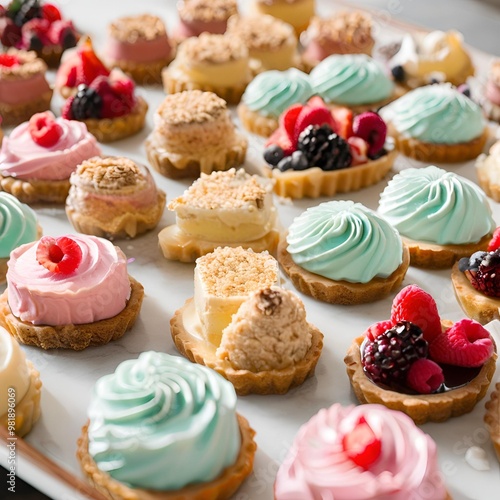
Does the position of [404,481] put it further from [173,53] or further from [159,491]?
[173,53]

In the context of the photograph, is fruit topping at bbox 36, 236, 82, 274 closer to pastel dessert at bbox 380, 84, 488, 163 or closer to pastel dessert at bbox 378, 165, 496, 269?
pastel dessert at bbox 378, 165, 496, 269

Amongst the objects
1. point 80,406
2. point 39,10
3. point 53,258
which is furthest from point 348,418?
point 39,10

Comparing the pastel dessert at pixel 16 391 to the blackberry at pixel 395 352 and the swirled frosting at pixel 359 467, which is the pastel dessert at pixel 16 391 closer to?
the swirled frosting at pixel 359 467

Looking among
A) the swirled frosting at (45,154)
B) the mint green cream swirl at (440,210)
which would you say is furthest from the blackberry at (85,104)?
the mint green cream swirl at (440,210)

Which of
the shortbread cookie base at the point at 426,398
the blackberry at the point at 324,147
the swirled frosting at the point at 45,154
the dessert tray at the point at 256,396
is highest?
the blackberry at the point at 324,147

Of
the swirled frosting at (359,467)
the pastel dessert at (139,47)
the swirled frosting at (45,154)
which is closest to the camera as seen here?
the swirled frosting at (359,467)

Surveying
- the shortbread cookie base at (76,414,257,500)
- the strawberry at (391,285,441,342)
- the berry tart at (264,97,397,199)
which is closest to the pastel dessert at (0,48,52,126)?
the berry tart at (264,97,397,199)
